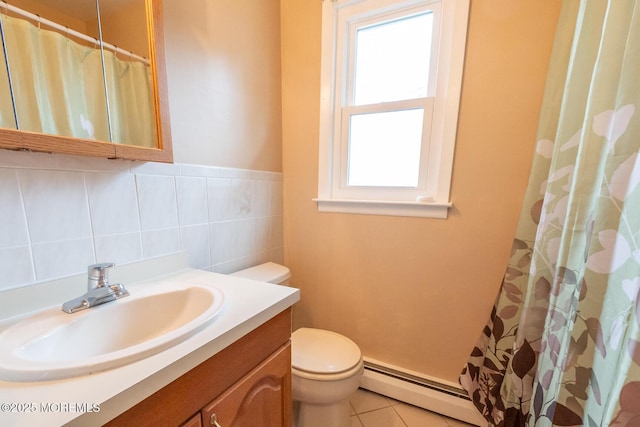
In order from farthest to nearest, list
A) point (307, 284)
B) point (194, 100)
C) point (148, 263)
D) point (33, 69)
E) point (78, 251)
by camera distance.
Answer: point (307, 284) → point (194, 100) → point (148, 263) → point (78, 251) → point (33, 69)

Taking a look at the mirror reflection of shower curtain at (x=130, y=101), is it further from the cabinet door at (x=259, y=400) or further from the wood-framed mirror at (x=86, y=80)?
the cabinet door at (x=259, y=400)

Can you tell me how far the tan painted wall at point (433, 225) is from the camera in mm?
1013

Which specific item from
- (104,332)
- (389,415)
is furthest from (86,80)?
(389,415)

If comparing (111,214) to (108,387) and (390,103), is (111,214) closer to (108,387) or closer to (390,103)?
(108,387)

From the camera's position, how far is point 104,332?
645mm

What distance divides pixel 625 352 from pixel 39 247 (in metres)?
1.27

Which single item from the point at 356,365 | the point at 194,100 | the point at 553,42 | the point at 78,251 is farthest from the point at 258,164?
the point at 553,42

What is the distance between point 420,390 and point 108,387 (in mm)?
1399

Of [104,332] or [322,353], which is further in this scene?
[322,353]

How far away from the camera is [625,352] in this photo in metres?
0.44

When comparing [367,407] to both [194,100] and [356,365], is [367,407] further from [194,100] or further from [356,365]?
[194,100]

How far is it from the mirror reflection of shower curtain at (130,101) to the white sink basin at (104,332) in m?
0.47

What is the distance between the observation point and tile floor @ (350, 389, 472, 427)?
4.03 feet

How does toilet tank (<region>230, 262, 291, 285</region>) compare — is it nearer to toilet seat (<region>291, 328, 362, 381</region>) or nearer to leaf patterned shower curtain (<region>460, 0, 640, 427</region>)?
toilet seat (<region>291, 328, 362, 381</region>)
